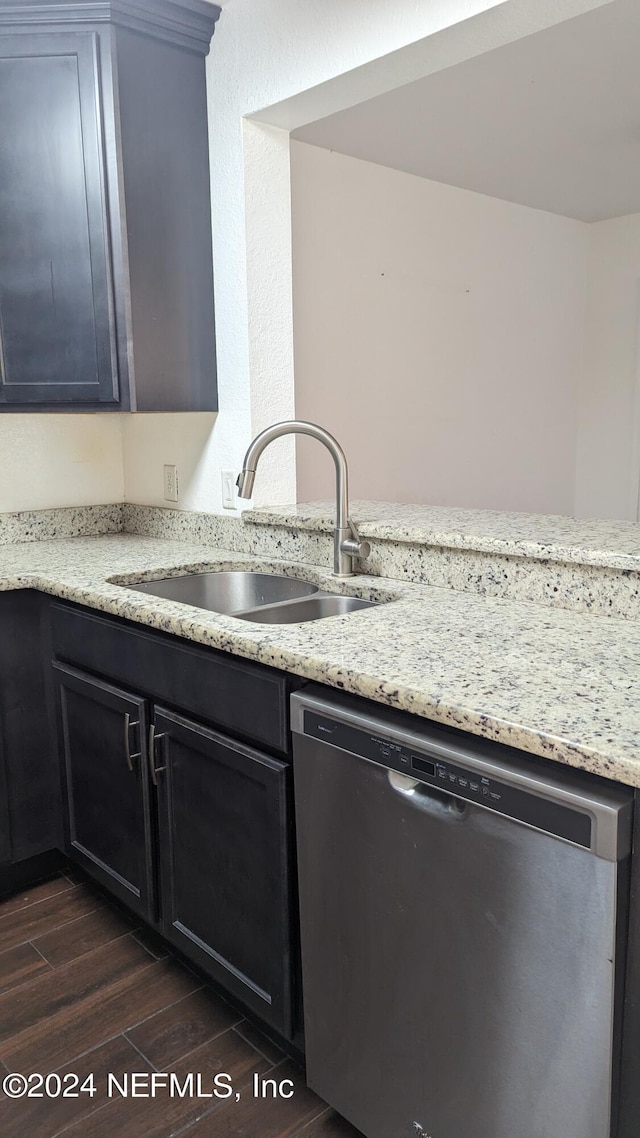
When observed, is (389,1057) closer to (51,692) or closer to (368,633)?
(368,633)

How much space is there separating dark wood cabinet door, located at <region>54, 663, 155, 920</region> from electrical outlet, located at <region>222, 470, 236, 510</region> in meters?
0.66

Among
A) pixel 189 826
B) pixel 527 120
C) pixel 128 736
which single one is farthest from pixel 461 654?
pixel 527 120

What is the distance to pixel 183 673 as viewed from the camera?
1551mm

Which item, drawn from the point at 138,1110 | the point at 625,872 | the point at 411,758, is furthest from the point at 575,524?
the point at 138,1110

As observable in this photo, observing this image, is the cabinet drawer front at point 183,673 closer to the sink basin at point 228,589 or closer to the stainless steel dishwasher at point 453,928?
the stainless steel dishwasher at point 453,928

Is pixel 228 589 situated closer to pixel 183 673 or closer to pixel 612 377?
pixel 183 673

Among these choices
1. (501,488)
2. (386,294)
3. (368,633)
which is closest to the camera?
(368,633)

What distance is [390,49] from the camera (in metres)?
1.66

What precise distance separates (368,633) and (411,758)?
35 cm

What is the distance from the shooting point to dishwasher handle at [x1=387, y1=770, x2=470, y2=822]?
1044mm

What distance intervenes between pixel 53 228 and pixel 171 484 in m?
0.78

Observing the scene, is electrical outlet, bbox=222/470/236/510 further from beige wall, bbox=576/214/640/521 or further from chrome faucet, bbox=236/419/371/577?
beige wall, bbox=576/214/640/521

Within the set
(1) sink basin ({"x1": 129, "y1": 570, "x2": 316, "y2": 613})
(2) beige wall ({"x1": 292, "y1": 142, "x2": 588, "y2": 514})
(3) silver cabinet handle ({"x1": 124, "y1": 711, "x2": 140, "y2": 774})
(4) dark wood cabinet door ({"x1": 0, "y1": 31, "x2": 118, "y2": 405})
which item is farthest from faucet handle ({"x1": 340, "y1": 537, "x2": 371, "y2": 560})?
(2) beige wall ({"x1": 292, "y1": 142, "x2": 588, "y2": 514})

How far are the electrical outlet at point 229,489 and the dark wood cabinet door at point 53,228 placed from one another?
38 centimetres
